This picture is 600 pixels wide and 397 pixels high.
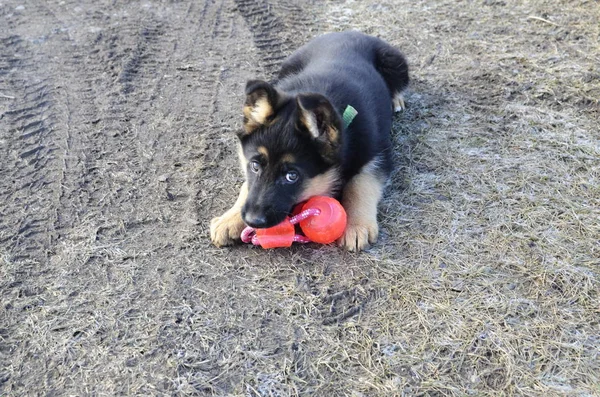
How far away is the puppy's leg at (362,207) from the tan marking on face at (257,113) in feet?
2.60

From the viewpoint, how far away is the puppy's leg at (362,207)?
378 cm

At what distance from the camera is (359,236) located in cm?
377

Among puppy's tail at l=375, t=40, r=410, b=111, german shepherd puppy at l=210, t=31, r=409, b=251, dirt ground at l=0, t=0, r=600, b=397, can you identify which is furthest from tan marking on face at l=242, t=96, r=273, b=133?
puppy's tail at l=375, t=40, r=410, b=111

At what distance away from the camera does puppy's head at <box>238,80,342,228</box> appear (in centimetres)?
352

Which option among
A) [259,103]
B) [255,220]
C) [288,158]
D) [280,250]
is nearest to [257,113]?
[259,103]

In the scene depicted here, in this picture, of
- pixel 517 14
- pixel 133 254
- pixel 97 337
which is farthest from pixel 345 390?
pixel 517 14

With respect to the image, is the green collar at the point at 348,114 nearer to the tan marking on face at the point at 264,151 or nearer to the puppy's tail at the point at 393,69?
the tan marking on face at the point at 264,151

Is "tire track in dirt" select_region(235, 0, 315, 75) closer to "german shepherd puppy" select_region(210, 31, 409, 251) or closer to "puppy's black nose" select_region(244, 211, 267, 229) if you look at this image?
"german shepherd puppy" select_region(210, 31, 409, 251)

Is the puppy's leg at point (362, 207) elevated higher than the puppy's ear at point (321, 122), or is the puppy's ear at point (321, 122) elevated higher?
the puppy's ear at point (321, 122)

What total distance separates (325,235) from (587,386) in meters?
1.63

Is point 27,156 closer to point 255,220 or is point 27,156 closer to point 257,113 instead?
point 257,113

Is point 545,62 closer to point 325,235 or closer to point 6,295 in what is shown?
point 325,235

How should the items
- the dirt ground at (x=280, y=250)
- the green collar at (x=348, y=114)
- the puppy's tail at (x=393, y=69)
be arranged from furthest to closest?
1. the puppy's tail at (x=393, y=69)
2. the green collar at (x=348, y=114)
3. the dirt ground at (x=280, y=250)

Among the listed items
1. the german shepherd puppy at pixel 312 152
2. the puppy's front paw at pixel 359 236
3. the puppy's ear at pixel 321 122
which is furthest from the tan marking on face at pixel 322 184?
the puppy's front paw at pixel 359 236
